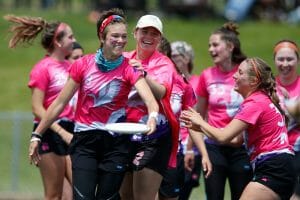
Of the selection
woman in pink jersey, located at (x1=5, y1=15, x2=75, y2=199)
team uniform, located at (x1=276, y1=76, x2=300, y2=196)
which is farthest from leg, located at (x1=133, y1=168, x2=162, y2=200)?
team uniform, located at (x1=276, y1=76, x2=300, y2=196)

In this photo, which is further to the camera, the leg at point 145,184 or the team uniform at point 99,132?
the leg at point 145,184

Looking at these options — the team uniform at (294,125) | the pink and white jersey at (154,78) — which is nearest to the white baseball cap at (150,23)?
the pink and white jersey at (154,78)

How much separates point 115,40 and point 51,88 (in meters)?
1.79

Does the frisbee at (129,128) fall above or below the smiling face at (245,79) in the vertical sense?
below

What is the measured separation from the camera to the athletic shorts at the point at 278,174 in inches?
343

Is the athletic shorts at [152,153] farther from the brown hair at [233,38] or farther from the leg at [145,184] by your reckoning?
the brown hair at [233,38]

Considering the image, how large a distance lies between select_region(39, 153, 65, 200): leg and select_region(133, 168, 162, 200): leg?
1.52 metres

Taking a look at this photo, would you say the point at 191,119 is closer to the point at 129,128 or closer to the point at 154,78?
the point at 154,78

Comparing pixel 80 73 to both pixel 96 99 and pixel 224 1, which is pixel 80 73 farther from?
pixel 224 1

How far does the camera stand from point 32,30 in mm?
10281

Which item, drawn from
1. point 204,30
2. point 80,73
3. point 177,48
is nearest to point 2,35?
point 204,30

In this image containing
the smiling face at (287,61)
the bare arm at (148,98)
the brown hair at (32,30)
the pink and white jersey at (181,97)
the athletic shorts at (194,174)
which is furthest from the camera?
the athletic shorts at (194,174)

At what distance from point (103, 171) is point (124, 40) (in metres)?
1.12

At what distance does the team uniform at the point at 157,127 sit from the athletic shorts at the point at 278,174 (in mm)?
834
